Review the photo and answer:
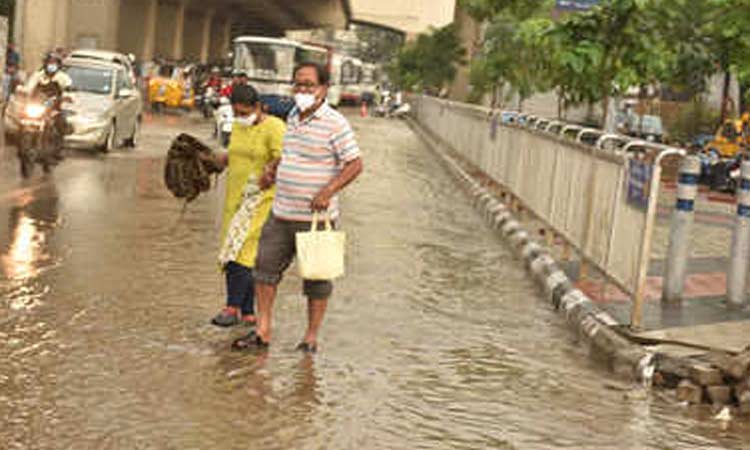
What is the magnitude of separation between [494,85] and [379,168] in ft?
57.9

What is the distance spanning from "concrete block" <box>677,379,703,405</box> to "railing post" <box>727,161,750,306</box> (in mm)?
3226

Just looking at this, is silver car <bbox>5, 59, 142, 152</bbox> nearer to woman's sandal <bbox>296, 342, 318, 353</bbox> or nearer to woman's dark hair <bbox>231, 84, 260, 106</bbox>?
woman's dark hair <bbox>231, 84, 260, 106</bbox>

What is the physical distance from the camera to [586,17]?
15680 millimetres

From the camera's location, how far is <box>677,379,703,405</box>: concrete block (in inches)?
345

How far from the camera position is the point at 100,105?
25719 millimetres

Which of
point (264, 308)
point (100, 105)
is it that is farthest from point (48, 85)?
point (264, 308)

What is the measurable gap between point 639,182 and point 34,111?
38.0 feet

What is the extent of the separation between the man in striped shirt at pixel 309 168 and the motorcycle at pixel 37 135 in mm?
11841

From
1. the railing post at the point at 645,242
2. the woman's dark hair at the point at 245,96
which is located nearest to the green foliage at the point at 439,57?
the railing post at the point at 645,242

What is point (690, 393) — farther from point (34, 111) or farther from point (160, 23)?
point (160, 23)

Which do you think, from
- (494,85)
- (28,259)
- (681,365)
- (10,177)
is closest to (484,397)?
(681,365)

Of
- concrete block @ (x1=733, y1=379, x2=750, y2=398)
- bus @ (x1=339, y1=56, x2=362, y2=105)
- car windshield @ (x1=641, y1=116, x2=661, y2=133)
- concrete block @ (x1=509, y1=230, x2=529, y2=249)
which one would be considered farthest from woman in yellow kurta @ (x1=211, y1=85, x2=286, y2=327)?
bus @ (x1=339, y1=56, x2=362, y2=105)

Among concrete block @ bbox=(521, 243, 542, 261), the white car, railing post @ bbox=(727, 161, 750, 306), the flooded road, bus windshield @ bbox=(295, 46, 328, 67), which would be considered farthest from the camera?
bus windshield @ bbox=(295, 46, 328, 67)

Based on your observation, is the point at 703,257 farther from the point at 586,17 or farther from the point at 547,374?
the point at 547,374
